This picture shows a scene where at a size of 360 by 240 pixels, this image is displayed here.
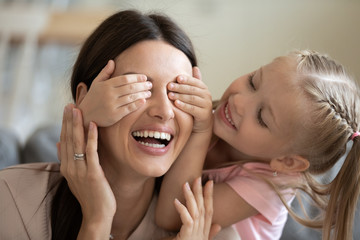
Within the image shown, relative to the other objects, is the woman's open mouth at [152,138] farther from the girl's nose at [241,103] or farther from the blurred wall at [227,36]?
the blurred wall at [227,36]

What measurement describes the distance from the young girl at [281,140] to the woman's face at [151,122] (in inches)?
2.2

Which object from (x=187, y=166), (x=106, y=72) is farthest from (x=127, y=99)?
(x=187, y=166)

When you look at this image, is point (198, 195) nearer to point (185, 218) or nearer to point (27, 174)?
point (185, 218)

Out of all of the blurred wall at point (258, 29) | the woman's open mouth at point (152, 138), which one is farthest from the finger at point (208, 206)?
the blurred wall at point (258, 29)

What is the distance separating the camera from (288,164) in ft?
4.73

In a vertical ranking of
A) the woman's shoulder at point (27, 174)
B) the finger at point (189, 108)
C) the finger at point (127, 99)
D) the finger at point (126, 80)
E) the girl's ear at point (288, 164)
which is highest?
the finger at point (126, 80)

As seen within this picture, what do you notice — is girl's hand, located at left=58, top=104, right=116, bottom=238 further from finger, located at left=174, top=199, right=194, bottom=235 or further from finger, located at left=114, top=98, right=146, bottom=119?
finger, located at left=174, top=199, right=194, bottom=235

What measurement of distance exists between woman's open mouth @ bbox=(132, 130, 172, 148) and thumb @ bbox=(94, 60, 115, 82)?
189 millimetres

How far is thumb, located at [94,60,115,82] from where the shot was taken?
1.20 meters

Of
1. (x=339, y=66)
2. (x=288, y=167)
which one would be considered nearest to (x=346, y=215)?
(x=288, y=167)

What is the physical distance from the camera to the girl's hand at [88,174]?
3.95 feet

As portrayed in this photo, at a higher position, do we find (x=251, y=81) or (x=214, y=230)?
(x=251, y=81)

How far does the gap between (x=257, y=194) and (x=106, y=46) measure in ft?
2.44

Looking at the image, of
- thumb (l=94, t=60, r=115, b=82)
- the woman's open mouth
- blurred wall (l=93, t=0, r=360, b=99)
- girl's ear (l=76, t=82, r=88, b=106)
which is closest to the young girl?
the woman's open mouth
